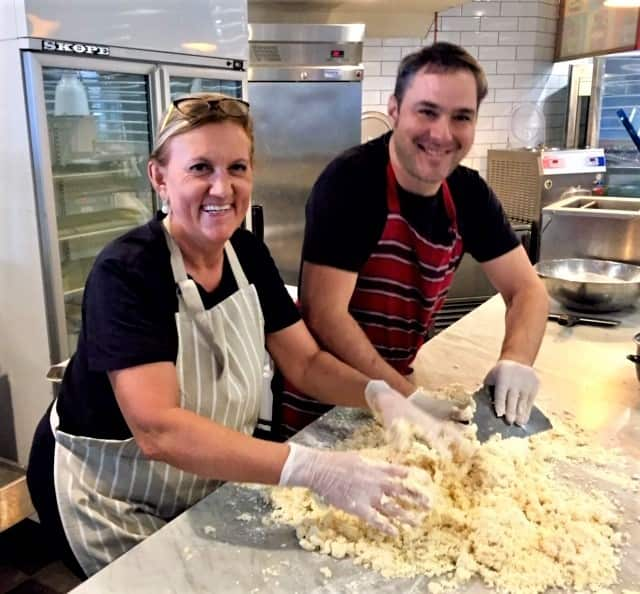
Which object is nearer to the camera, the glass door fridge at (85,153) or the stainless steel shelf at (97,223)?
the glass door fridge at (85,153)

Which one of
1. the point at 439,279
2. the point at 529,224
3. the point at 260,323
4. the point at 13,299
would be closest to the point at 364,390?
the point at 260,323

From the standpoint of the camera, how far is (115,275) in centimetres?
108

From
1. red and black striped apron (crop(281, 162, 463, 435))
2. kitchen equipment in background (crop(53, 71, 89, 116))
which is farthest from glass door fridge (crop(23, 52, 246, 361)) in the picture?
red and black striped apron (crop(281, 162, 463, 435))

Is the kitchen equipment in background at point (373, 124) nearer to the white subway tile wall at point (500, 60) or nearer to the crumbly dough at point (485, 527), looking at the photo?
the white subway tile wall at point (500, 60)

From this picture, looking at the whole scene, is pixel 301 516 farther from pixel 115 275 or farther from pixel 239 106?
pixel 239 106

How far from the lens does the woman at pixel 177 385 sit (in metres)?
1.04

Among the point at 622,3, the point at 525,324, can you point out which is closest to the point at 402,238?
the point at 525,324

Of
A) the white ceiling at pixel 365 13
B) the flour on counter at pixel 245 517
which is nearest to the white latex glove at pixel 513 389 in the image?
the flour on counter at pixel 245 517

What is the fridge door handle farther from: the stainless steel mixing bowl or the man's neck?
the man's neck

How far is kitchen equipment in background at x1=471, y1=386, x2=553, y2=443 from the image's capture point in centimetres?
136

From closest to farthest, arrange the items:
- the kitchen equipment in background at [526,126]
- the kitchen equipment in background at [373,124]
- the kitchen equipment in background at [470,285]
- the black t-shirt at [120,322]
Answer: the black t-shirt at [120,322] → the kitchen equipment in background at [470,285] → the kitchen equipment in background at [373,124] → the kitchen equipment in background at [526,126]

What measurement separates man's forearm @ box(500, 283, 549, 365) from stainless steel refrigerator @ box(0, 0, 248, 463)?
1.50m

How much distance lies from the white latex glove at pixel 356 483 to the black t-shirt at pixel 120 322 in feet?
0.96

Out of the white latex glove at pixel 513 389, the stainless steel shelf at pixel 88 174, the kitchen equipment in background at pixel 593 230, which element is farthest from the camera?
the kitchen equipment in background at pixel 593 230
